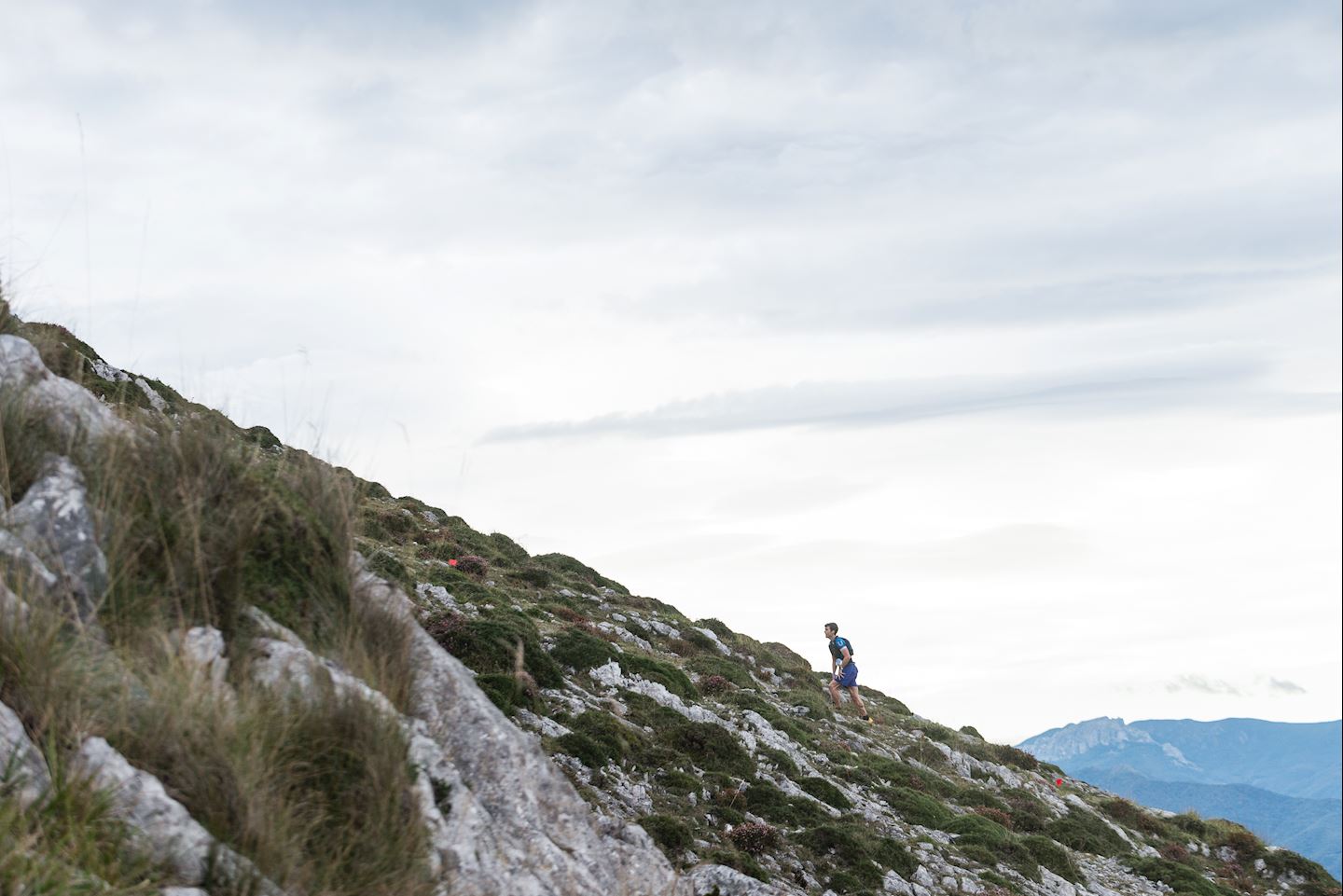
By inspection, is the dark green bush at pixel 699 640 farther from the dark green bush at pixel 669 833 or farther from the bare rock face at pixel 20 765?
the bare rock face at pixel 20 765

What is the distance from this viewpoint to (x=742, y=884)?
1049cm

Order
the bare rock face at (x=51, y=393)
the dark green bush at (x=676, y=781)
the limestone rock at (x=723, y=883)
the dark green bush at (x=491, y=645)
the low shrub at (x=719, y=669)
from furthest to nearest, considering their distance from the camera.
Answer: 1. the low shrub at (x=719, y=669)
2. the dark green bush at (x=491, y=645)
3. the dark green bush at (x=676, y=781)
4. the limestone rock at (x=723, y=883)
5. the bare rock face at (x=51, y=393)

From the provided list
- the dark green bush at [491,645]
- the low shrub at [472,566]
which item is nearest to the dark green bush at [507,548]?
the low shrub at [472,566]

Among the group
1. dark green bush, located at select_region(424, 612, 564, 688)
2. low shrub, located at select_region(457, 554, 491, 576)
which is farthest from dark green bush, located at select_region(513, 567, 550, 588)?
dark green bush, located at select_region(424, 612, 564, 688)

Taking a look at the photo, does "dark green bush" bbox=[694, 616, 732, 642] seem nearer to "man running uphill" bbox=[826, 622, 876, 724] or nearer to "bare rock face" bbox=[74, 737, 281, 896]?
"man running uphill" bbox=[826, 622, 876, 724]

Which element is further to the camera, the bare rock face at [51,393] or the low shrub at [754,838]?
the low shrub at [754,838]

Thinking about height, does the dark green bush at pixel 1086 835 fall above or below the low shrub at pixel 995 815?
below

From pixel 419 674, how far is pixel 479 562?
1676 centimetres

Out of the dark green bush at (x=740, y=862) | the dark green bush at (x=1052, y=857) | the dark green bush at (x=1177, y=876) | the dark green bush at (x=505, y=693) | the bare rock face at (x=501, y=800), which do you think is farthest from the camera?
the dark green bush at (x=1177, y=876)

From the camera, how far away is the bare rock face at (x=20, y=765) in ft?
15.3

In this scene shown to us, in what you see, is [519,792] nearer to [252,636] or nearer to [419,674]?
[419,674]

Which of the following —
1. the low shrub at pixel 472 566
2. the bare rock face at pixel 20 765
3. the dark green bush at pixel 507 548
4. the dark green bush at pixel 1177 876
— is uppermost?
the dark green bush at pixel 507 548

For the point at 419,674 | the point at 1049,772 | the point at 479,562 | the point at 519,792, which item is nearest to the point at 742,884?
the point at 519,792

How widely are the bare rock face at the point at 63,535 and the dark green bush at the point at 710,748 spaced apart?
10407 millimetres
